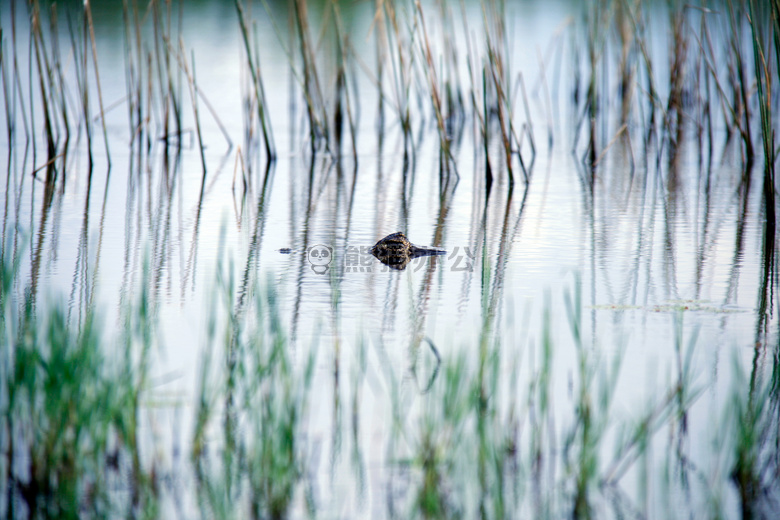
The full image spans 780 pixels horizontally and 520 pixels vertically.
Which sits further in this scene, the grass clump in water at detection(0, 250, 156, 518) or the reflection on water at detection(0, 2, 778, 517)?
the reflection on water at detection(0, 2, 778, 517)

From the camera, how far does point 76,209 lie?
4.88 m

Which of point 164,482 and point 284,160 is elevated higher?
point 284,160

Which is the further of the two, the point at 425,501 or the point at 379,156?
the point at 379,156

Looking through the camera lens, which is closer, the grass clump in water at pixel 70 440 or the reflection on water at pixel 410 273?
the grass clump in water at pixel 70 440

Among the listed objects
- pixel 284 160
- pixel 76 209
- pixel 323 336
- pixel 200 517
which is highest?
pixel 284 160

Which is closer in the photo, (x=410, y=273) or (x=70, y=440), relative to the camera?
(x=70, y=440)

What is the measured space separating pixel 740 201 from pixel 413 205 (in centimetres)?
175

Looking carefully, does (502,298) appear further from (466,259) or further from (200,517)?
(200,517)

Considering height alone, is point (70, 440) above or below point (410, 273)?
below

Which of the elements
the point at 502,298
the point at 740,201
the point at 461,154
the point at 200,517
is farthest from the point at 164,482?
the point at 461,154

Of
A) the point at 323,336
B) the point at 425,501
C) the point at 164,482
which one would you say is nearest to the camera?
the point at 425,501

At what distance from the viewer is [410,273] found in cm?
368

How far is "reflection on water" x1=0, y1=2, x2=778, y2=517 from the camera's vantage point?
211 cm

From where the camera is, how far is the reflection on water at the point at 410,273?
2.11 metres
